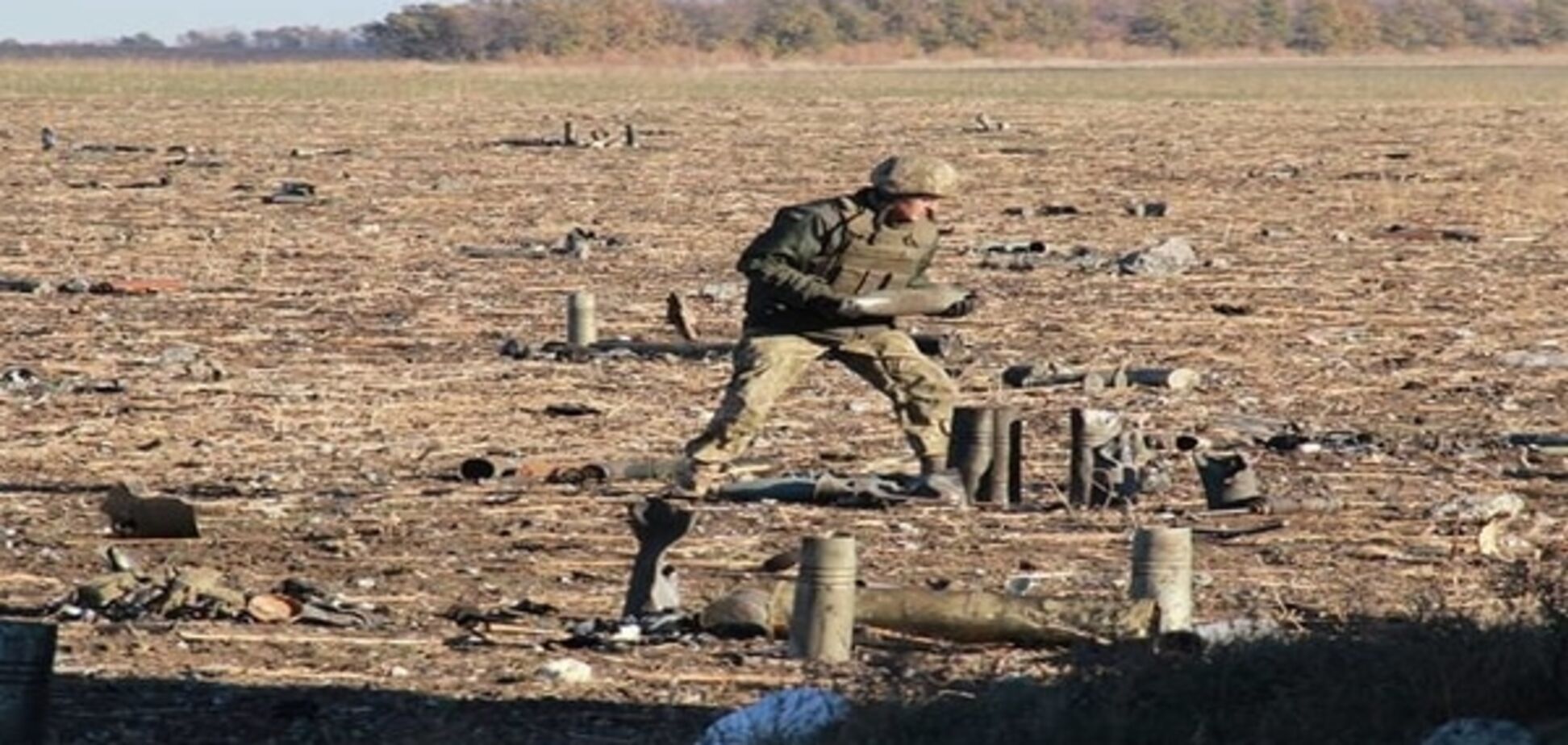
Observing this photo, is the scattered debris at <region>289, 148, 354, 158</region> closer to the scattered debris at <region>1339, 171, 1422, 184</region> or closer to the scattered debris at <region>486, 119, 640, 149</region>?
the scattered debris at <region>486, 119, 640, 149</region>

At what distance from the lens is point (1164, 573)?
1112 centimetres

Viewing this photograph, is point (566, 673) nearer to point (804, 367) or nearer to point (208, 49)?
point (804, 367)

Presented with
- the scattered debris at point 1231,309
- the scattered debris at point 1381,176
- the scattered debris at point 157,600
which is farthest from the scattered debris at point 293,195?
the scattered debris at point 157,600

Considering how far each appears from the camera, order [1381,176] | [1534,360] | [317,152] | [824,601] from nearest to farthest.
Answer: [824,601]
[1534,360]
[1381,176]
[317,152]

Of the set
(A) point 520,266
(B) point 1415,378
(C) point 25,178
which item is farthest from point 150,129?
(B) point 1415,378

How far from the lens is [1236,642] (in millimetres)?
9750

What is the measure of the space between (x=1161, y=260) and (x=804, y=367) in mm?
11830

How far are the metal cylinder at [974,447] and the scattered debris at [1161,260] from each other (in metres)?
11.3

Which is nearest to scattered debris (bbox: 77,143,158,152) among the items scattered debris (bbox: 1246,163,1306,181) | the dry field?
the dry field

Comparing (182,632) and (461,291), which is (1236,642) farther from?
(461,291)

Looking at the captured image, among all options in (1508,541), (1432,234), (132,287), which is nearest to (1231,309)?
(132,287)

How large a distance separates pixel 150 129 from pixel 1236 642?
138 ft

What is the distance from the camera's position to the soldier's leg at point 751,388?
1470 centimetres

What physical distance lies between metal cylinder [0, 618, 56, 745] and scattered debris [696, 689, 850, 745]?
64.9 inches
